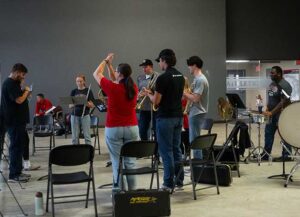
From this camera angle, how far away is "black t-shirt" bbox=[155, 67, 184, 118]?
484cm

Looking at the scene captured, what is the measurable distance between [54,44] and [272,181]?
360 inches

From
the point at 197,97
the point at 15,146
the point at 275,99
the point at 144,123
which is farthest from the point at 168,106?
the point at 275,99

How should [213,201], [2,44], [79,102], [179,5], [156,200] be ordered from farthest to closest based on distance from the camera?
[179,5] → [2,44] → [79,102] → [213,201] → [156,200]

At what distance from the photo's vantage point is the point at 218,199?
4961 mm

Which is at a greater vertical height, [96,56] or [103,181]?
[96,56]

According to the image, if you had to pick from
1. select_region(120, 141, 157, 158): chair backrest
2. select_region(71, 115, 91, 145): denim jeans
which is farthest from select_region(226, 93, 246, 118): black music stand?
select_region(120, 141, 157, 158): chair backrest

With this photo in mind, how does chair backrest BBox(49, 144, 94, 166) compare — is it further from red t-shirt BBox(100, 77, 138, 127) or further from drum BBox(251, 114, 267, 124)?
drum BBox(251, 114, 267, 124)

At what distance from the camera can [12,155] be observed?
5.86 m

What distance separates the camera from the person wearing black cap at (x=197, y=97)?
568cm

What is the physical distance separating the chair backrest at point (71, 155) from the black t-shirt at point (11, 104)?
6.20 feet

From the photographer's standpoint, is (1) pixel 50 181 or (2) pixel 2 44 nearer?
(1) pixel 50 181

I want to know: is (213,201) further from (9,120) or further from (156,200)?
(9,120)

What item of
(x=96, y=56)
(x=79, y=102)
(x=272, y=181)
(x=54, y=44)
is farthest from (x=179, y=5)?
(x=272, y=181)

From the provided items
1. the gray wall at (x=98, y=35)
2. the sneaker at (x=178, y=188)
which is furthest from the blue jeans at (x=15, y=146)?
the gray wall at (x=98, y=35)
